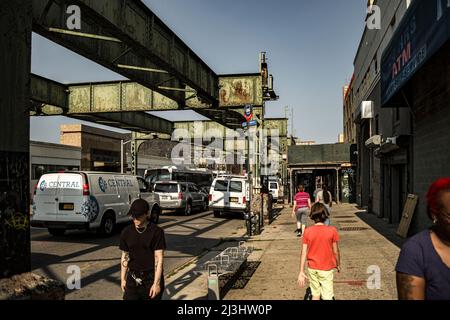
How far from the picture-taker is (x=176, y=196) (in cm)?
2228

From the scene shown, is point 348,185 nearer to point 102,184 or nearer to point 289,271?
point 102,184

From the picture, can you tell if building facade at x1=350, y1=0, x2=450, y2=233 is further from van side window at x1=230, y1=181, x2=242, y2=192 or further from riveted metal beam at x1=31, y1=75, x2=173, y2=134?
riveted metal beam at x1=31, y1=75, x2=173, y2=134

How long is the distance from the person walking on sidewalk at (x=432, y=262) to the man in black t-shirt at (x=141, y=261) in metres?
2.74

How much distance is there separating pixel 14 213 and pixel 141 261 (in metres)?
1.49

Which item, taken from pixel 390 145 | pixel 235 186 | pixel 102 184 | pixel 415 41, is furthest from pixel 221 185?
pixel 415 41

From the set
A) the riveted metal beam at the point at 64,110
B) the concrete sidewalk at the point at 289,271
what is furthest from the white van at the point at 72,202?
the riveted metal beam at the point at 64,110

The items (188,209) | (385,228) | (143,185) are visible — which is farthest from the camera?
(188,209)

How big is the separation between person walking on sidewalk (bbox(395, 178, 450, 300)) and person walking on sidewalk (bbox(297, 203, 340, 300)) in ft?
9.43

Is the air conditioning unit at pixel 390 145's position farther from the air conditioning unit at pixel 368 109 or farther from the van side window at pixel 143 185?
the van side window at pixel 143 185
